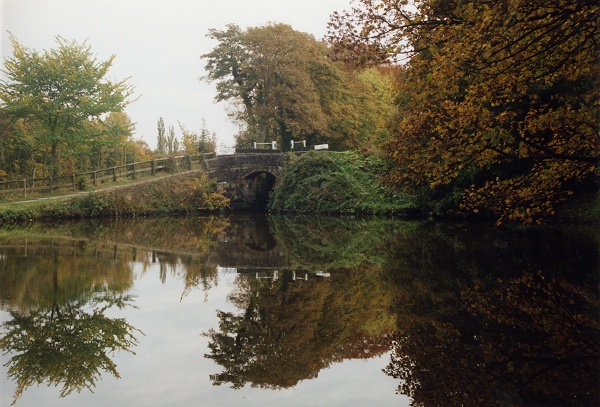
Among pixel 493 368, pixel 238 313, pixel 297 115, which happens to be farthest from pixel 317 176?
pixel 493 368

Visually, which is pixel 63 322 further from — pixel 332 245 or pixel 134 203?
pixel 134 203

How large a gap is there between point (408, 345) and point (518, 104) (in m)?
12.3

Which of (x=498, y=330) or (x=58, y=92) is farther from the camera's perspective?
(x=58, y=92)

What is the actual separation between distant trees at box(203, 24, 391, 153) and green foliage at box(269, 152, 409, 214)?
4.86 metres

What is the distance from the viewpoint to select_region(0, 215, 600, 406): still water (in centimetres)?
432

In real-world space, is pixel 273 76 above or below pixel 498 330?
above

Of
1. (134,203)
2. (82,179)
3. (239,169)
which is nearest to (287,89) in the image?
(239,169)

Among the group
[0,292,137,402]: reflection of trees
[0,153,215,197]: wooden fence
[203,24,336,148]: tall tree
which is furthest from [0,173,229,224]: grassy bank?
[0,292,137,402]: reflection of trees

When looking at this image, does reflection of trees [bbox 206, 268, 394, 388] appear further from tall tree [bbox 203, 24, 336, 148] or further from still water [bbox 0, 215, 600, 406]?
tall tree [bbox 203, 24, 336, 148]

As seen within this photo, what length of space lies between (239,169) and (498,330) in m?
28.4

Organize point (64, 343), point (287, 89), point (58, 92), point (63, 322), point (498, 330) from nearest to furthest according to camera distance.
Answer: point (64, 343), point (498, 330), point (63, 322), point (58, 92), point (287, 89)

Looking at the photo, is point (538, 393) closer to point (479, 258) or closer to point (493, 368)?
point (493, 368)

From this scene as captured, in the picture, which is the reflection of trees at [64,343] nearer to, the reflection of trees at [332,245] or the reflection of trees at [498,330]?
the reflection of trees at [498,330]

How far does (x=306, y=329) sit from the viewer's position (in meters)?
5.99
